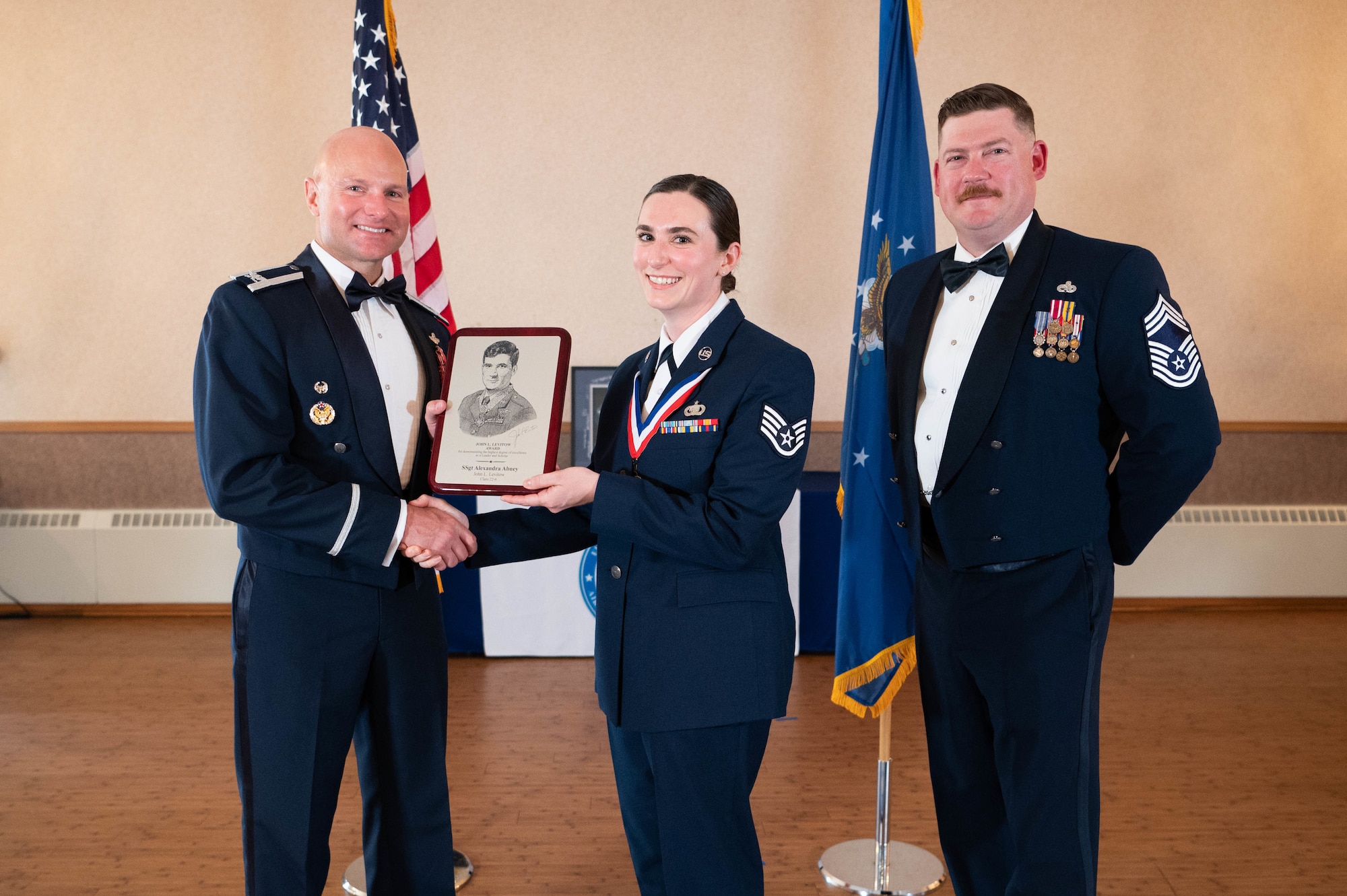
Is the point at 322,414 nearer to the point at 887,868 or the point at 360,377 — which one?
the point at 360,377

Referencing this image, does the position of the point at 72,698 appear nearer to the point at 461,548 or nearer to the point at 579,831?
the point at 579,831

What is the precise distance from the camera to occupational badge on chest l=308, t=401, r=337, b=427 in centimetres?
189

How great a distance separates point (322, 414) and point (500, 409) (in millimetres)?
342

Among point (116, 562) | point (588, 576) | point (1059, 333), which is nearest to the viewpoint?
point (1059, 333)

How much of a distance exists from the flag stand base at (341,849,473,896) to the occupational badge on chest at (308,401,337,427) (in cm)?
131

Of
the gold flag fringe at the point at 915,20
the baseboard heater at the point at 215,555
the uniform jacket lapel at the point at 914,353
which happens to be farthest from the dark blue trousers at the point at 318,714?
the baseboard heater at the point at 215,555

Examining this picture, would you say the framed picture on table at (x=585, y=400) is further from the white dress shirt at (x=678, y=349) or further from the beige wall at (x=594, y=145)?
the white dress shirt at (x=678, y=349)

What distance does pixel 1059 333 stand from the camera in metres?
1.99

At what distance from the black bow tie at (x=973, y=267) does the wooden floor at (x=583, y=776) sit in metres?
1.62

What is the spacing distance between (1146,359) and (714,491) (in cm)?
92

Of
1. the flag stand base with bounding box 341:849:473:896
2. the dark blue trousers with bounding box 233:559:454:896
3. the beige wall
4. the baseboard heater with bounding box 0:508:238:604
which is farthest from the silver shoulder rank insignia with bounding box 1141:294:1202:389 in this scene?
the baseboard heater with bounding box 0:508:238:604

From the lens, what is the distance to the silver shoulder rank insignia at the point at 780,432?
1.78 meters

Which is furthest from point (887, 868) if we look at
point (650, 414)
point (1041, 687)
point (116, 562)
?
point (116, 562)

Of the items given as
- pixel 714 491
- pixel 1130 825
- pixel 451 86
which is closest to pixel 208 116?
pixel 451 86
